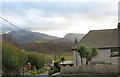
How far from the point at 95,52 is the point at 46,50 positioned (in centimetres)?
8655

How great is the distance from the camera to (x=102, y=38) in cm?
4403

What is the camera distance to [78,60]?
43.7 m

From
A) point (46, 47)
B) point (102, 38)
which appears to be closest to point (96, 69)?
point (102, 38)

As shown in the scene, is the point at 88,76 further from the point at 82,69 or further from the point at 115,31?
the point at 115,31

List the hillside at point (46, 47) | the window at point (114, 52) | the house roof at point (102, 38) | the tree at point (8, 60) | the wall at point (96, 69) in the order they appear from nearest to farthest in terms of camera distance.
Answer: the tree at point (8, 60), the wall at point (96, 69), the window at point (114, 52), the house roof at point (102, 38), the hillside at point (46, 47)

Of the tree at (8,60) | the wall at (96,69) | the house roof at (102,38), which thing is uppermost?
the house roof at (102,38)

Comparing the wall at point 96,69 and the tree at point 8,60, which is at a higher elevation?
the tree at point 8,60

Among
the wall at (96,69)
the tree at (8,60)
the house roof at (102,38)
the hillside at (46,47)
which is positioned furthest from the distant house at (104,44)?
the hillside at (46,47)

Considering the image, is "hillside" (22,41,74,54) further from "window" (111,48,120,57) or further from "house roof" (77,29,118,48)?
"window" (111,48,120,57)

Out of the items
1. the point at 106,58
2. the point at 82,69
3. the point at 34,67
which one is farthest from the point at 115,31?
the point at 34,67

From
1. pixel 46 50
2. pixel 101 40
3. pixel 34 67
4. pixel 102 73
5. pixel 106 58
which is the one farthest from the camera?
pixel 46 50

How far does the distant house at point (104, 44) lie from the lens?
40.5 metres

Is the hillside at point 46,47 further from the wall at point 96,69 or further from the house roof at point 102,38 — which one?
the wall at point 96,69

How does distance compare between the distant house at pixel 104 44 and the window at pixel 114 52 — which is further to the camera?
the distant house at pixel 104 44
